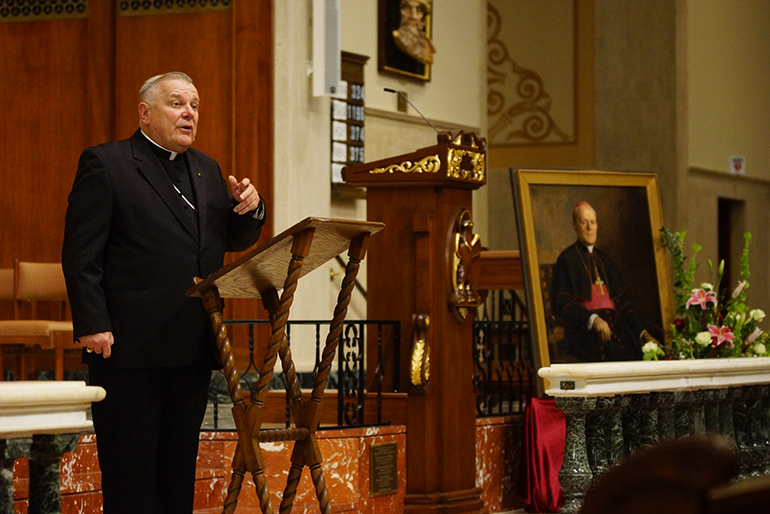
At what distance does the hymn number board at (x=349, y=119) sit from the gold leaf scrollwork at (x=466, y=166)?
3131mm

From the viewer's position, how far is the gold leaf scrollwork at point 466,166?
209 inches

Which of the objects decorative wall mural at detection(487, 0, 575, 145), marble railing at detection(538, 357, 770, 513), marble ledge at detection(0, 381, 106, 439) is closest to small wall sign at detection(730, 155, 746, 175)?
decorative wall mural at detection(487, 0, 575, 145)

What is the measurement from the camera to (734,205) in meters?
14.0

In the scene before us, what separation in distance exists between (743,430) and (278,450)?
212 cm

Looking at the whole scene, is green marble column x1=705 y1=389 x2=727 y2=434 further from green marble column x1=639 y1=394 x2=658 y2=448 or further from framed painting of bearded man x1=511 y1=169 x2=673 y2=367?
framed painting of bearded man x1=511 y1=169 x2=673 y2=367

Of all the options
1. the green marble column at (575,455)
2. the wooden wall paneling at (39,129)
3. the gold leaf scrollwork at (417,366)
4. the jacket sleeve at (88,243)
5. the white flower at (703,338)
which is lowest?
the green marble column at (575,455)

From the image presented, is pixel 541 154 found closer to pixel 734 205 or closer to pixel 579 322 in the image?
pixel 734 205

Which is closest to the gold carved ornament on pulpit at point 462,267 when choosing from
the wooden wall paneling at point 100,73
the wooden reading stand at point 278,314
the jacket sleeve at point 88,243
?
the wooden reading stand at point 278,314

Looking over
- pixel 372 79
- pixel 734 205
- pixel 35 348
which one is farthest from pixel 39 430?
pixel 734 205

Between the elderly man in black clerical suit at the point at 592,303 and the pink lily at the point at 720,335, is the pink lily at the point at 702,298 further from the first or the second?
the elderly man in black clerical suit at the point at 592,303

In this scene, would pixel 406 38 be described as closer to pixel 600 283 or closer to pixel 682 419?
pixel 600 283

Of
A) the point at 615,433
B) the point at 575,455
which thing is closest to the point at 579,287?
the point at 615,433

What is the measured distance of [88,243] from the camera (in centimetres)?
294

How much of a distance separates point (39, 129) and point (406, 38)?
3.52 meters
